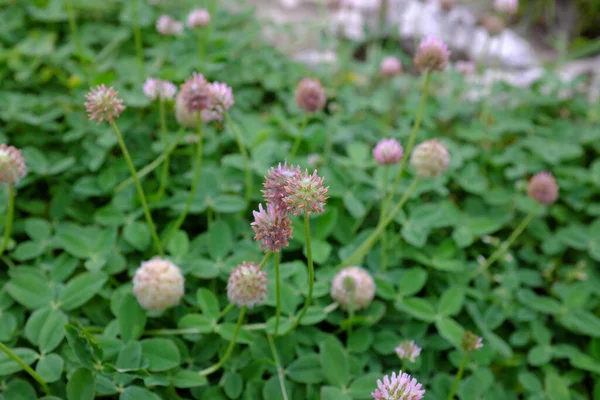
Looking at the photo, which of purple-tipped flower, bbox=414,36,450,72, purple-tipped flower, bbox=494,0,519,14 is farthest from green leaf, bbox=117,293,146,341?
purple-tipped flower, bbox=494,0,519,14

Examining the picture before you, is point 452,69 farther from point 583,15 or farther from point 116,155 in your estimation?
point 583,15

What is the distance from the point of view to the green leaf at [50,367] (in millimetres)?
1165

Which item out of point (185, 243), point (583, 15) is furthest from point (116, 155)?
point (583, 15)

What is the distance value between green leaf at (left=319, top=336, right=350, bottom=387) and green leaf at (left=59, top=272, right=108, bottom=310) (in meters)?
0.54

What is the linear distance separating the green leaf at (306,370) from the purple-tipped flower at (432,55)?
75 centimetres

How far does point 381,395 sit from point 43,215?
1.21 metres

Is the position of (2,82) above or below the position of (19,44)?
below

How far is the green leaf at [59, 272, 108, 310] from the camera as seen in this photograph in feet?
4.30

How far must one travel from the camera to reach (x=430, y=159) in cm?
144

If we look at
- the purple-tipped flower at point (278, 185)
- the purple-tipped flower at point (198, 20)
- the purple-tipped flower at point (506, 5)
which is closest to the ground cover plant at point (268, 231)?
the purple-tipped flower at point (278, 185)

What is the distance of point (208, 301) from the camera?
1.33 metres

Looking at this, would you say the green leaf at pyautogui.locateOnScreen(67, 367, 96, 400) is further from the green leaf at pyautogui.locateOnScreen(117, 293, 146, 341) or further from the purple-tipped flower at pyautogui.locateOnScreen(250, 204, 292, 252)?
the purple-tipped flower at pyautogui.locateOnScreen(250, 204, 292, 252)

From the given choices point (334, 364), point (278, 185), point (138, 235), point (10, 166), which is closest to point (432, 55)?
point (278, 185)

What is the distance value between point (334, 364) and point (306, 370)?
0.08 metres
